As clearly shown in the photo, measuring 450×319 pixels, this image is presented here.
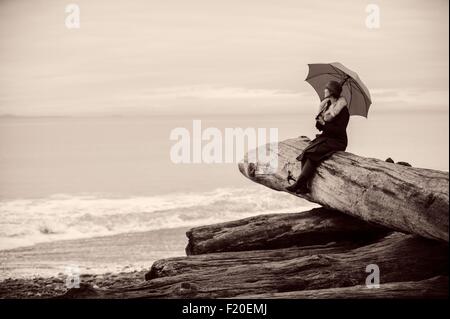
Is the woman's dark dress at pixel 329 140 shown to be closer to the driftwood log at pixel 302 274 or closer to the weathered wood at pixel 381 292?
the driftwood log at pixel 302 274

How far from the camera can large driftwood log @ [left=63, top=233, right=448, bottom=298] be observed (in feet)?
18.1

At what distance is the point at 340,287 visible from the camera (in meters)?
5.64

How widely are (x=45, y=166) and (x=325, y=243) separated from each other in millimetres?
15897

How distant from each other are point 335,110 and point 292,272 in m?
1.81

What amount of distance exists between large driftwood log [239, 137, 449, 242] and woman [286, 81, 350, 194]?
9 centimetres

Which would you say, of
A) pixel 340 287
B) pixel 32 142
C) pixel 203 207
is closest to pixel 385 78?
pixel 203 207

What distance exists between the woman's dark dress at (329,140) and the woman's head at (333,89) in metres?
0.19

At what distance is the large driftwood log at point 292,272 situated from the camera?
5.53 meters

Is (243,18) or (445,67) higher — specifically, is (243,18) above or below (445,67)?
above

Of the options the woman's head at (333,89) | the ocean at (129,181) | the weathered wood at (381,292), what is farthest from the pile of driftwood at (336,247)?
the ocean at (129,181)

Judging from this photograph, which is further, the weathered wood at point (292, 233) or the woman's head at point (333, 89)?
the weathered wood at point (292, 233)

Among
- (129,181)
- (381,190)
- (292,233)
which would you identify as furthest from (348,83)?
(129,181)

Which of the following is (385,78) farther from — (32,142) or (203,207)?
(32,142)

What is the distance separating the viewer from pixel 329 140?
6602 mm
